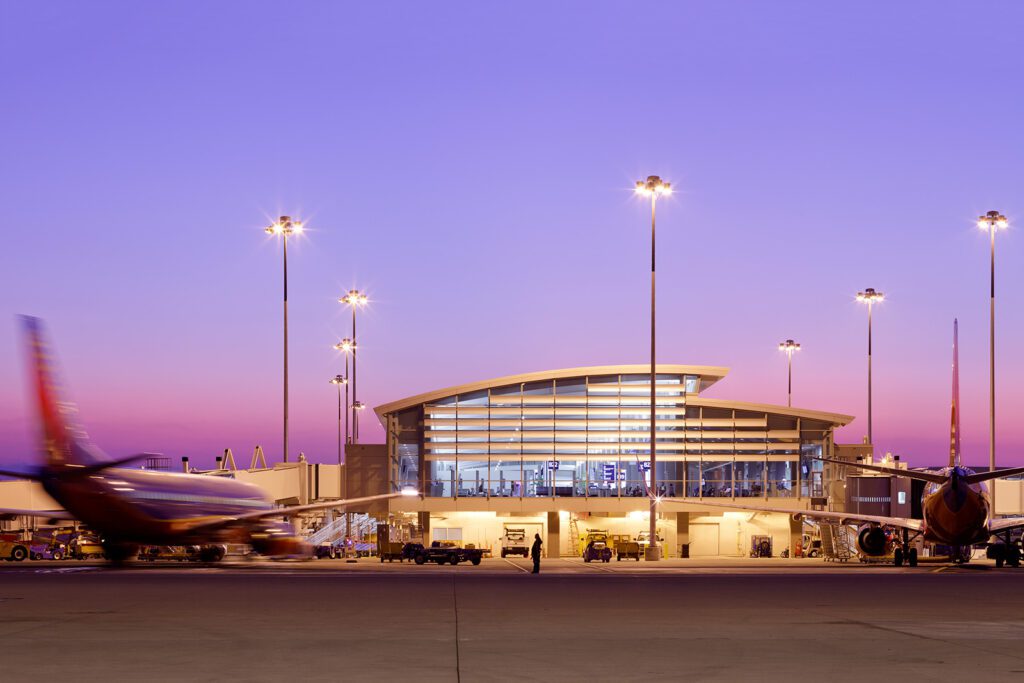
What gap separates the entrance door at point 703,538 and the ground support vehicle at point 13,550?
→ 42.0m

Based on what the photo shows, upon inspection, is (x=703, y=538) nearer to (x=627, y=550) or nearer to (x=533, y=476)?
(x=533, y=476)

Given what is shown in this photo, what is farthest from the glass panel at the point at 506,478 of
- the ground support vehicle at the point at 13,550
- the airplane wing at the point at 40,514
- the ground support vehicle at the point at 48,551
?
the airplane wing at the point at 40,514

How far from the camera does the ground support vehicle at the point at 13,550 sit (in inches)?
2442

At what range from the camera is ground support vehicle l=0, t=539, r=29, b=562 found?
62.0m

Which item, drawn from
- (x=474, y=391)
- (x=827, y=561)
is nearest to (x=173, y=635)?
(x=827, y=561)

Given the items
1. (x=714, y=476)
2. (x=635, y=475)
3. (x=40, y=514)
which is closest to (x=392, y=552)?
(x=635, y=475)

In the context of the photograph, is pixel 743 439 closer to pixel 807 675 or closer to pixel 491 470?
pixel 491 470

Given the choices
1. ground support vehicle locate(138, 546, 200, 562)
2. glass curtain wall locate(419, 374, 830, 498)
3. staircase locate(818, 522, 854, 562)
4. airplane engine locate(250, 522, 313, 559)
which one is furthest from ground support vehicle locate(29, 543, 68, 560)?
staircase locate(818, 522, 854, 562)

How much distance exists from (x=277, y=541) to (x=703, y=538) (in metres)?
38.2

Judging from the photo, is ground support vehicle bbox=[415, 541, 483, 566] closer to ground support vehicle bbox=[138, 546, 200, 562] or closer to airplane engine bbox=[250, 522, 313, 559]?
airplane engine bbox=[250, 522, 313, 559]

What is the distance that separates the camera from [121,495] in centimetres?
4234

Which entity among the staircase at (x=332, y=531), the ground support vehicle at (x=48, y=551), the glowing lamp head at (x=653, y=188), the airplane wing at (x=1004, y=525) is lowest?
the staircase at (x=332, y=531)

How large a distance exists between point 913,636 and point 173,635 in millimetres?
10995

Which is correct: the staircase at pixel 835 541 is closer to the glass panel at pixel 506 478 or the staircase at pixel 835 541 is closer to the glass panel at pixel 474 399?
the glass panel at pixel 506 478
